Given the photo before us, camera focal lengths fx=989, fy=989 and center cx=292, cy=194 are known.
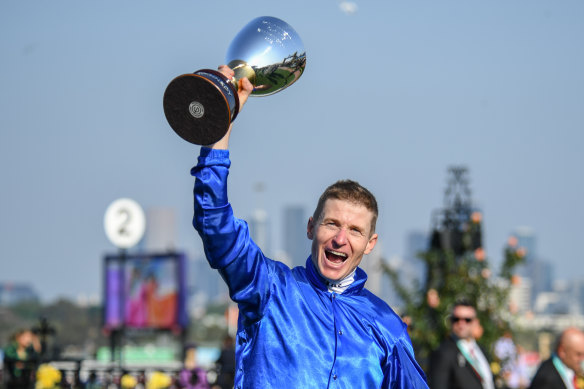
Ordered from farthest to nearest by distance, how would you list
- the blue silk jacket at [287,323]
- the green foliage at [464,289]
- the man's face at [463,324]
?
the green foliage at [464,289] → the man's face at [463,324] → the blue silk jacket at [287,323]

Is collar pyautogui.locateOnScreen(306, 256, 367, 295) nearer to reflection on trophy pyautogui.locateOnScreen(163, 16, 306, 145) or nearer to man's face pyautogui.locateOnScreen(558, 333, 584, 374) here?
reflection on trophy pyautogui.locateOnScreen(163, 16, 306, 145)

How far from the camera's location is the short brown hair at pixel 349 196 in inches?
161

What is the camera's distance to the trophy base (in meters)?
3.54

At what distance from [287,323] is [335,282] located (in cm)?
31

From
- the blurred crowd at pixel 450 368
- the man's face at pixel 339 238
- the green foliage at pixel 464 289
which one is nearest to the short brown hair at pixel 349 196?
the man's face at pixel 339 238

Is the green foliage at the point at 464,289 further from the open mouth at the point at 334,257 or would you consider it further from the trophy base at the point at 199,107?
the trophy base at the point at 199,107

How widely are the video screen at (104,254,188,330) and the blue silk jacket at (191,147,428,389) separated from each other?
74.8 ft

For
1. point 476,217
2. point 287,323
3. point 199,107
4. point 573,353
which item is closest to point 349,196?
point 287,323

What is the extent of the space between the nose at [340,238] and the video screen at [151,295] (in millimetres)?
22843

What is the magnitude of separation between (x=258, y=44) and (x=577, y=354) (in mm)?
4105

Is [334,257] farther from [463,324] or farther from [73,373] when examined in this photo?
[73,373]

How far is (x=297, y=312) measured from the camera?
390 centimetres

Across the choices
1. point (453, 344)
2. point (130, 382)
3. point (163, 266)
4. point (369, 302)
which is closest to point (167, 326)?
point (163, 266)

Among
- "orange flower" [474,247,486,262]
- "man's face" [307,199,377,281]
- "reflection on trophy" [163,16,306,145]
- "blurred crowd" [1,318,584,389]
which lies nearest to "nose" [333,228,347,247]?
"man's face" [307,199,377,281]
